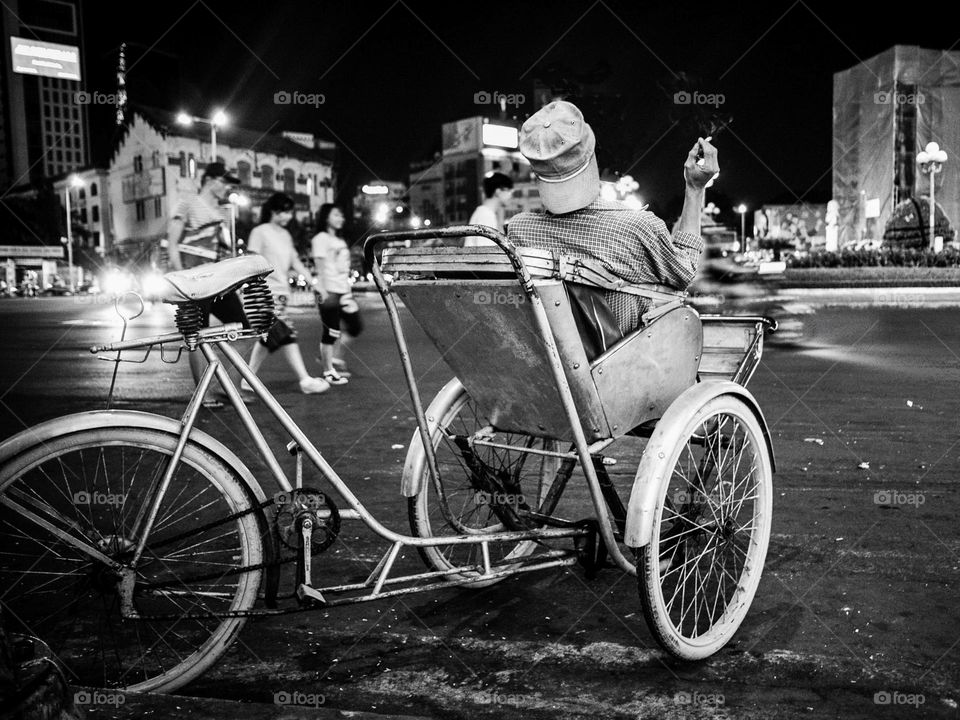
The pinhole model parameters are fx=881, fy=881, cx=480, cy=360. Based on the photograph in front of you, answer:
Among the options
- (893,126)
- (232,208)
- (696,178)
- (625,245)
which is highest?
(893,126)

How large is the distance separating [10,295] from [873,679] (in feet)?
172

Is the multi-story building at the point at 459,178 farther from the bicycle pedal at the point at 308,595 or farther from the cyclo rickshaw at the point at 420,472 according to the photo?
the bicycle pedal at the point at 308,595

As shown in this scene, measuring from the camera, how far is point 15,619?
8.86 ft

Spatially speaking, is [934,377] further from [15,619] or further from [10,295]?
[10,295]

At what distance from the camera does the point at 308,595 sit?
8.11 ft

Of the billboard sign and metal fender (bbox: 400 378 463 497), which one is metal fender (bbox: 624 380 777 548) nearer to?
metal fender (bbox: 400 378 463 497)

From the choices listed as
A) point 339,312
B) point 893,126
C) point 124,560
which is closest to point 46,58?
point 339,312

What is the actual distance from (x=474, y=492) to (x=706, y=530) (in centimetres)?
83

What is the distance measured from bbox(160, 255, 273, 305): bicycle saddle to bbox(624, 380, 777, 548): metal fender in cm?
126

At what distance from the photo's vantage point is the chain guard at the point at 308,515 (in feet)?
8.23

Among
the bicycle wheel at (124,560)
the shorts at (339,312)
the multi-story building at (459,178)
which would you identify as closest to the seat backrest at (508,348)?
the bicycle wheel at (124,560)

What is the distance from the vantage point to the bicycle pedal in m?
2.47

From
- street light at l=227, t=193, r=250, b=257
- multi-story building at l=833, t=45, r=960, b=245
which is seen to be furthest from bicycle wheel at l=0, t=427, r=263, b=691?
multi-story building at l=833, t=45, r=960, b=245

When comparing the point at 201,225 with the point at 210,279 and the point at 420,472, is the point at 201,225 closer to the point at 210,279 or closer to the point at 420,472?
the point at 420,472
